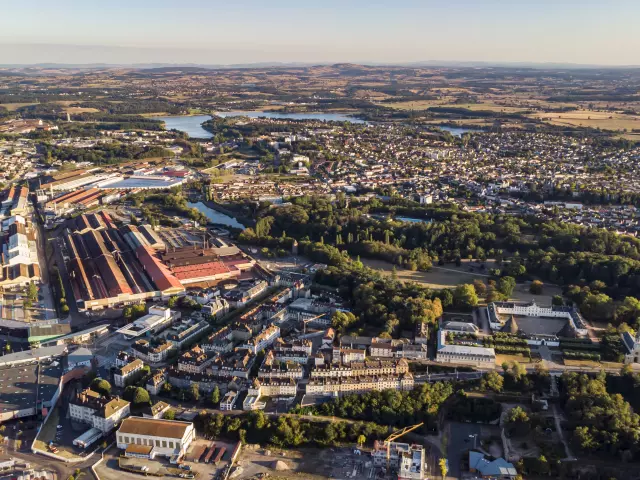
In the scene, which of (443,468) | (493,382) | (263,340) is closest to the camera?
(443,468)

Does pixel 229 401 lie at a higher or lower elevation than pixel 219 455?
higher

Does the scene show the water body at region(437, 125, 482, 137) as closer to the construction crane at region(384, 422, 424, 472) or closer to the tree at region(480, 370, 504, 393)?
the tree at region(480, 370, 504, 393)

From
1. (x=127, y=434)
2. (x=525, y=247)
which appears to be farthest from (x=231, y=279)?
(x=525, y=247)

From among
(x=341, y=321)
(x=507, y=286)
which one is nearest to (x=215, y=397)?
(x=341, y=321)

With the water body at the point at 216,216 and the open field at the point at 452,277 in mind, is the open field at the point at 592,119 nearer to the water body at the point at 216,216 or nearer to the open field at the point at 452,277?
the water body at the point at 216,216

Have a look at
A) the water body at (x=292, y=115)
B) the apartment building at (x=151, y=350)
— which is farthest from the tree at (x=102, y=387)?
the water body at (x=292, y=115)

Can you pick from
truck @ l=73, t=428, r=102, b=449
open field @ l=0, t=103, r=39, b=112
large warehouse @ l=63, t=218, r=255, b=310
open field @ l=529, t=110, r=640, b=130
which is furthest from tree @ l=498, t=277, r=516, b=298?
open field @ l=0, t=103, r=39, b=112

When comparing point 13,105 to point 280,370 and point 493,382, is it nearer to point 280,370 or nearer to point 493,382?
point 280,370
